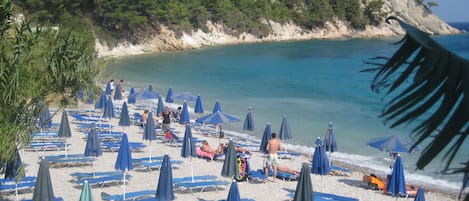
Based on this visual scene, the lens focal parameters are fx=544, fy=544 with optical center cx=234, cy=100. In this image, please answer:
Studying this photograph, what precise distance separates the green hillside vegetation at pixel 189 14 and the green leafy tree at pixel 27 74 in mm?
31180

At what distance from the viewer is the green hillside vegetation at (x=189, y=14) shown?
57069 mm

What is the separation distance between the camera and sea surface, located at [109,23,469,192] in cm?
1885

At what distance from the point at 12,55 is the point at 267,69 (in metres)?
46.2

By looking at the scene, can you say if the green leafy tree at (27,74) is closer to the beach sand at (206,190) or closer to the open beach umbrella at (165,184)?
the open beach umbrella at (165,184)

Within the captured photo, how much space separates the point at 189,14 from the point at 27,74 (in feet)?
237

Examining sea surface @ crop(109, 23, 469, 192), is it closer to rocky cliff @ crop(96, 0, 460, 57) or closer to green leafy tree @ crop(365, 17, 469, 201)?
green leafy tree @ crop(365, 17, 469, 201)

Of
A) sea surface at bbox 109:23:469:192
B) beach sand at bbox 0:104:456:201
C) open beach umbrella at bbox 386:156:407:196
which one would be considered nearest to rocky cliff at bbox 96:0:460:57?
sea surface at bbox 109:23:469:192

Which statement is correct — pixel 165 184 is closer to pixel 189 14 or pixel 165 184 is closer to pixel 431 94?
pixel 431 94

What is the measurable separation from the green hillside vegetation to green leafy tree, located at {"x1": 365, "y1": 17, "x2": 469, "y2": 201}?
124ft

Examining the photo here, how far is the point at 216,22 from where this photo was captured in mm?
86500

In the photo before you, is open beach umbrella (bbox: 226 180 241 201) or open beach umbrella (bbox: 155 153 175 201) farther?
open beach umbrella (bbox: 155 153 175 201)

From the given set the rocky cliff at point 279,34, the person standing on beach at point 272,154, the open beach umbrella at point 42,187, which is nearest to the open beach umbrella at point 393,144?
the person standing on beach at point 272,154

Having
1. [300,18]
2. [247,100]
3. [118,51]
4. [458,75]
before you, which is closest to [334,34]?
[300,18]

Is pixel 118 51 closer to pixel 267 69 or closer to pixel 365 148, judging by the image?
pixel 267 69
